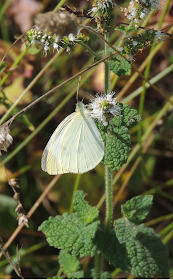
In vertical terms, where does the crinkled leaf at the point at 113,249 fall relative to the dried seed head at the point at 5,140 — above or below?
below

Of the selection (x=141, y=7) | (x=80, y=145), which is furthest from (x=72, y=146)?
(x=141, y=7)

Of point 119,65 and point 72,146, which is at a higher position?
point 119,65

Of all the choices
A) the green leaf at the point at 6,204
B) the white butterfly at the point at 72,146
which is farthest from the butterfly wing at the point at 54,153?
the green leaf at the point at 6,204

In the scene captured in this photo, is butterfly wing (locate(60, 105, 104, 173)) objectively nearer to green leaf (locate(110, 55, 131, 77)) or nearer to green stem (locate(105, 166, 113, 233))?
green stem (locate(105, 166, 113, 233))

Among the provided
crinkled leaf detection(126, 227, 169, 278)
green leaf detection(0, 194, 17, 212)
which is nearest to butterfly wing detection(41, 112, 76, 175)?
crinkled leaf detection(126, 227, 169, 278)

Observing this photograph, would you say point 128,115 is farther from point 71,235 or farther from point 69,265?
point 69,265

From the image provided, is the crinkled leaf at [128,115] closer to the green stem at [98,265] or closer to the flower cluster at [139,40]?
the flower cluster at [139,40]

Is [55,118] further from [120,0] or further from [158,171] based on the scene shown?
[120,0]
